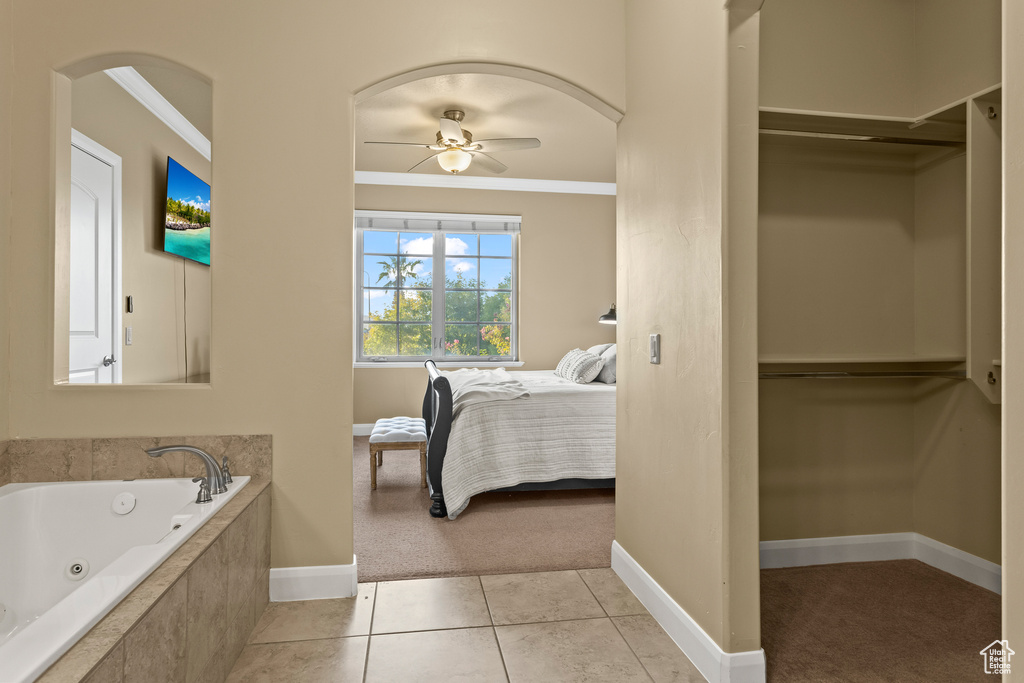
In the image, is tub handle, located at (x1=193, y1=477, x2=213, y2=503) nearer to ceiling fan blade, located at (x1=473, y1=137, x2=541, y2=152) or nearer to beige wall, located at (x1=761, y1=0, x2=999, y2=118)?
beige wall, located at (x1=761, y1=0, x2=999, y2=118)

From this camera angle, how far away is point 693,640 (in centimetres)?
190

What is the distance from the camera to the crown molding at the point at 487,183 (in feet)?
19.4

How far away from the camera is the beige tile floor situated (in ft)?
6.02

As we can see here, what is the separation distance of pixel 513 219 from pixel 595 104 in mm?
3611

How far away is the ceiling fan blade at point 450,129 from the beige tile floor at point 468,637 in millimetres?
2797

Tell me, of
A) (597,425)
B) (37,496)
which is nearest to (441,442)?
(597,425)

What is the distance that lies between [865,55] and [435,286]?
14.3ft

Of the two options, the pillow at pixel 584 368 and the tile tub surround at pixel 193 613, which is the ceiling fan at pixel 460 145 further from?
the tile tub surround at pixel 193 613

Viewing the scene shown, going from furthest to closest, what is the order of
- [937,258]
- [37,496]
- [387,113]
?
[387,113]
[937,258]
[37,496]

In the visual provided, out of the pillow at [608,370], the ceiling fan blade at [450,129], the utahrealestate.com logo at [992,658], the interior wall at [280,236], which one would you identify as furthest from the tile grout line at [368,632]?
the ceiling fan blade at [450,129]

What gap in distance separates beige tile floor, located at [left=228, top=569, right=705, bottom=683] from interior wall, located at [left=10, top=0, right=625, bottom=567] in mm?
293

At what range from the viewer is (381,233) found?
6.07 m
